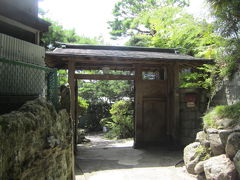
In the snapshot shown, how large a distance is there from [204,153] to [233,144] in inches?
49.5

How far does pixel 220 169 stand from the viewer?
16.2 feet

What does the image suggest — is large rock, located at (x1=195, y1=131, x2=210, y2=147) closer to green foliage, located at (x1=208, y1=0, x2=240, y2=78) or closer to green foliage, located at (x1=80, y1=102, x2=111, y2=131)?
green foliage, located at (x1=208, y1=0, x2=240, y2=78)

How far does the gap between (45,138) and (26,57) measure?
337cm

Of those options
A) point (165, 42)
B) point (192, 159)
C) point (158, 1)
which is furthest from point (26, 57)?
point (158, 1)

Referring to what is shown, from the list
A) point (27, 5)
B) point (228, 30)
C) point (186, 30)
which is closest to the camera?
point (27, 5)

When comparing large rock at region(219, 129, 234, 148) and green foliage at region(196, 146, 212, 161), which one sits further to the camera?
green foliage at region(196, 146, 212, 161)

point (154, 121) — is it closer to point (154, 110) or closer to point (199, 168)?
point (154, 110)

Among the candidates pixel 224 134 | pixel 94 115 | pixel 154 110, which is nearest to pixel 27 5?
pixel 154 110

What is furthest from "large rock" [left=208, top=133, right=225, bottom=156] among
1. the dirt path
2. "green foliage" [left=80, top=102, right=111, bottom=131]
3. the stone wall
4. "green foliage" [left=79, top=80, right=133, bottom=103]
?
"green foliage" [left=80, top=102, right=111, bottom=131]

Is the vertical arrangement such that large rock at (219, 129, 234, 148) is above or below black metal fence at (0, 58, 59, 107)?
below

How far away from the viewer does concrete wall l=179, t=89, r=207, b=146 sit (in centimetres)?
905

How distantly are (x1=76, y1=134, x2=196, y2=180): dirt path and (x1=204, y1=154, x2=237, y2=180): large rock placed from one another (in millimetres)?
761

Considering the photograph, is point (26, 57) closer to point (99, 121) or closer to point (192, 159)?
point (192, 159)

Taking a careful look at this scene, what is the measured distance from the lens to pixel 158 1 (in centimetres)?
1642
